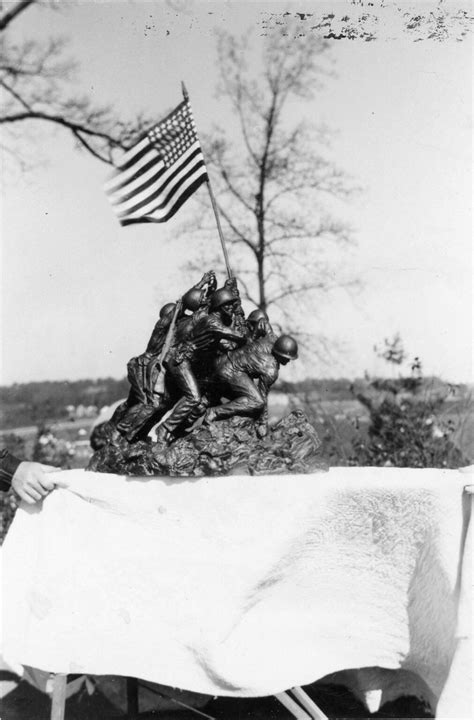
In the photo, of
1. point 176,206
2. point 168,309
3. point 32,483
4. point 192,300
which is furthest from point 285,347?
point 176,206

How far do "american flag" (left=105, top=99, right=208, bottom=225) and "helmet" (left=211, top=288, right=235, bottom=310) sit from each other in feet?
3.27

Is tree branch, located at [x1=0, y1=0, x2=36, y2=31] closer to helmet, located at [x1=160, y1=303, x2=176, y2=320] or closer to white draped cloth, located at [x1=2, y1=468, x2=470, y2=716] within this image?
helmet, located at [x1=160, y1=303, x2=176, y2=320]

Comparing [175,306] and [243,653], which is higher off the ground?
[175,306]

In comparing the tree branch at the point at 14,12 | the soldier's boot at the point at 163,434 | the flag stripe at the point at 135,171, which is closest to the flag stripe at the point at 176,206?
the flag stripe at the point at 135,171

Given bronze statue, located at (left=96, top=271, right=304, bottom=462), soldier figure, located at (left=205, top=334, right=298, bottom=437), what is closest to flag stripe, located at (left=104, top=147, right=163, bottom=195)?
bronze statue, located at (left=96, top=271, right=304, bottom=462)

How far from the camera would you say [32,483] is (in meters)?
2.32

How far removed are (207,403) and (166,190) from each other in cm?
129

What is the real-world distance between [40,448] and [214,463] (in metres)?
3.56

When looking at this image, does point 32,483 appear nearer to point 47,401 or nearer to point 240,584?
point 240,584

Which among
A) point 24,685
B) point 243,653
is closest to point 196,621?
point 243,653

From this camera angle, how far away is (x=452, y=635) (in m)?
2.06

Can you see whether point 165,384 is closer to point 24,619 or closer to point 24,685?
point 24,619

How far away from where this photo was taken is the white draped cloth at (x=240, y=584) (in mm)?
2160

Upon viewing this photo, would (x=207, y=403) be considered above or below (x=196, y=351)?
below
